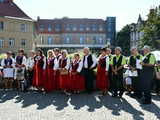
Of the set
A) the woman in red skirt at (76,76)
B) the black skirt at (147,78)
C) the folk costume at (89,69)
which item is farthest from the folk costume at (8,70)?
the black skirt at (147,78)

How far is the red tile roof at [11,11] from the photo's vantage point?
2023 inches

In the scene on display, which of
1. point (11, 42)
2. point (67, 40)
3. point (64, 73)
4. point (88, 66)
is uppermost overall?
point (67, 40)

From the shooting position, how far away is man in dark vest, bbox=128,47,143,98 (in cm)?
1022

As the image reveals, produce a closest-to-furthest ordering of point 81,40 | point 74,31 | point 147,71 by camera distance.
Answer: point 147,71
point 74,31
point 81,40

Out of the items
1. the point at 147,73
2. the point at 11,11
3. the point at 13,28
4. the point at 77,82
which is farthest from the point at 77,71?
the point at 11,11

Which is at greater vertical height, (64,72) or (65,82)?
(64,72)

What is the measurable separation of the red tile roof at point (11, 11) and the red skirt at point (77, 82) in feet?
141

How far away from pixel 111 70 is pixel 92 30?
72917 mm

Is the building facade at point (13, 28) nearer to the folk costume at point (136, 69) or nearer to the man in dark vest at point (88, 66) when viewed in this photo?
the man in dark vest at point (88, 66)

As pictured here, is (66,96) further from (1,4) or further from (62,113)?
(1,4)

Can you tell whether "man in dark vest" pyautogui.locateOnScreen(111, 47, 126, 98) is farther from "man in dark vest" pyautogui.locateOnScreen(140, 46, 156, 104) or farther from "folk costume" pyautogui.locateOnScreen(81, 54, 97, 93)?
"man in dark vest" pyautogui.locateOnScreen(140, 46, 156, 104)

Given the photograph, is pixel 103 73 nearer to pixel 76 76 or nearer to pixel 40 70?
pixel 76 76

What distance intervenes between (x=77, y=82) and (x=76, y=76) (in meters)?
0.25

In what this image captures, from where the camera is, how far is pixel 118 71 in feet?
33.9
